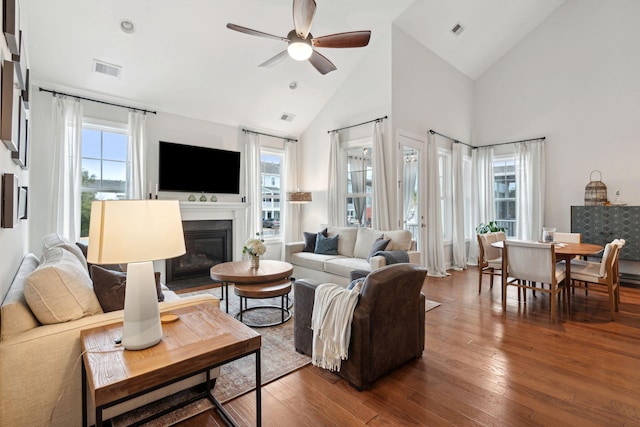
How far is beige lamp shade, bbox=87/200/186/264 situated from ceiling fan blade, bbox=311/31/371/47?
2.61 m

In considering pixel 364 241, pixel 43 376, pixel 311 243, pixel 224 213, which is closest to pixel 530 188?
pixel 364 241

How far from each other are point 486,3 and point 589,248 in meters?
4.12

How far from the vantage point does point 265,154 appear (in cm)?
623

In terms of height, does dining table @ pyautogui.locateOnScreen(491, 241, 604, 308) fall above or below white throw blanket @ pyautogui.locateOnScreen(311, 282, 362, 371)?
above

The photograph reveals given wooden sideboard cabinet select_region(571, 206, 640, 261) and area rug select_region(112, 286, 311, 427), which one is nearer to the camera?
area rug select_region(112, 286, 311, 427)

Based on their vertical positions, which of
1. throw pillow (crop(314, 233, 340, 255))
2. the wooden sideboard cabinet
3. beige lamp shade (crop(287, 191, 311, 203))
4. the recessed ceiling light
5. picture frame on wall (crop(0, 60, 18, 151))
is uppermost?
the recessed ceiling light

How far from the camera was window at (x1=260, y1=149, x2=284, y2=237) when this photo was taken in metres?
6.17

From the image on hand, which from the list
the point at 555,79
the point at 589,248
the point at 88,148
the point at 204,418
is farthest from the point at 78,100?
the point at 555,79

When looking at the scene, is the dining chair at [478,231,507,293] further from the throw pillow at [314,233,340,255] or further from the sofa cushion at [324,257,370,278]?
the throw pillow at [314,233,340,255]

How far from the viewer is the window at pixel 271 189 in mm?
6172

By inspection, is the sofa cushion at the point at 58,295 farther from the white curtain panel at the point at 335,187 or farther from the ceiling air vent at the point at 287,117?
the ceiling air vent at the point at 287,117

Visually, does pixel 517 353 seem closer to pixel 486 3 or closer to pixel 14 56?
pixel 14 56

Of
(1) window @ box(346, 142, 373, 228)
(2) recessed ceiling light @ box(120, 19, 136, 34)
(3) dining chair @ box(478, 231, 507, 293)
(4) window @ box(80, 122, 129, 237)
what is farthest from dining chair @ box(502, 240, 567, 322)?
(4) window @ box(80, 122, 129, 237)

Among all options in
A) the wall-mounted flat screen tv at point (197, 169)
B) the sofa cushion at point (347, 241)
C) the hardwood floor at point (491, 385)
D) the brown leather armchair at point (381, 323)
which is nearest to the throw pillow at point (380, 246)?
the sofa cushion at point (347, 241)
